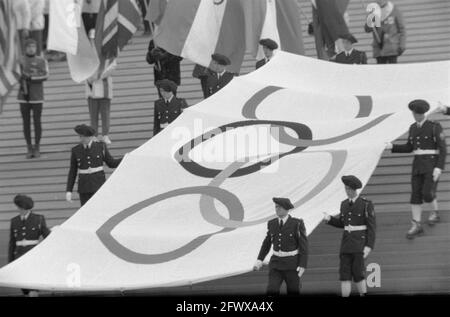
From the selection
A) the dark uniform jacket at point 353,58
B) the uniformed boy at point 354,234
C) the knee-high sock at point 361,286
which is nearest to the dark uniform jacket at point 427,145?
the uniformed boy at point 354,234

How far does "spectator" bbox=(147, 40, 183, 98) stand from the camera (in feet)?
65.5

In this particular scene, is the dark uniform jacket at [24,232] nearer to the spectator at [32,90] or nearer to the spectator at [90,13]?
the spectator at [32,90]

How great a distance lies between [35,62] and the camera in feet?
63.3

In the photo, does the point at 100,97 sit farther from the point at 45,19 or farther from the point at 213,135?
the point at 45,19

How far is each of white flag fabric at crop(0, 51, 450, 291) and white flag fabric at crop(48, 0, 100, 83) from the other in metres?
2.36

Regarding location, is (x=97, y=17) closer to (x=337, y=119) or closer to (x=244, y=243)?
(x=337, y=119)

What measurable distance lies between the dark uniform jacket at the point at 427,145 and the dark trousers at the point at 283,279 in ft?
7.91

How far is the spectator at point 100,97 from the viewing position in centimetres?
1917

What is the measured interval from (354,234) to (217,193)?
1.71m

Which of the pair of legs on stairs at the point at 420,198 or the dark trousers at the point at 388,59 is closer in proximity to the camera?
the pair of legs on stairs at the point at 420,198

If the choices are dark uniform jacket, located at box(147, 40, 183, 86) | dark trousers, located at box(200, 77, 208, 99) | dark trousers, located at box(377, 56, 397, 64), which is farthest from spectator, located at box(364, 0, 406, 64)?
dark uniform jacket, located at box(147, 40, 183, 86)

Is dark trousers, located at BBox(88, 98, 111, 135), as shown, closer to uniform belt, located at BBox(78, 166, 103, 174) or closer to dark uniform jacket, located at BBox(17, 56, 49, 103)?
dark uniform jacket, located at BBox(17, 56, 49, 103)

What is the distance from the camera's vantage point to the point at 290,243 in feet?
46.0
